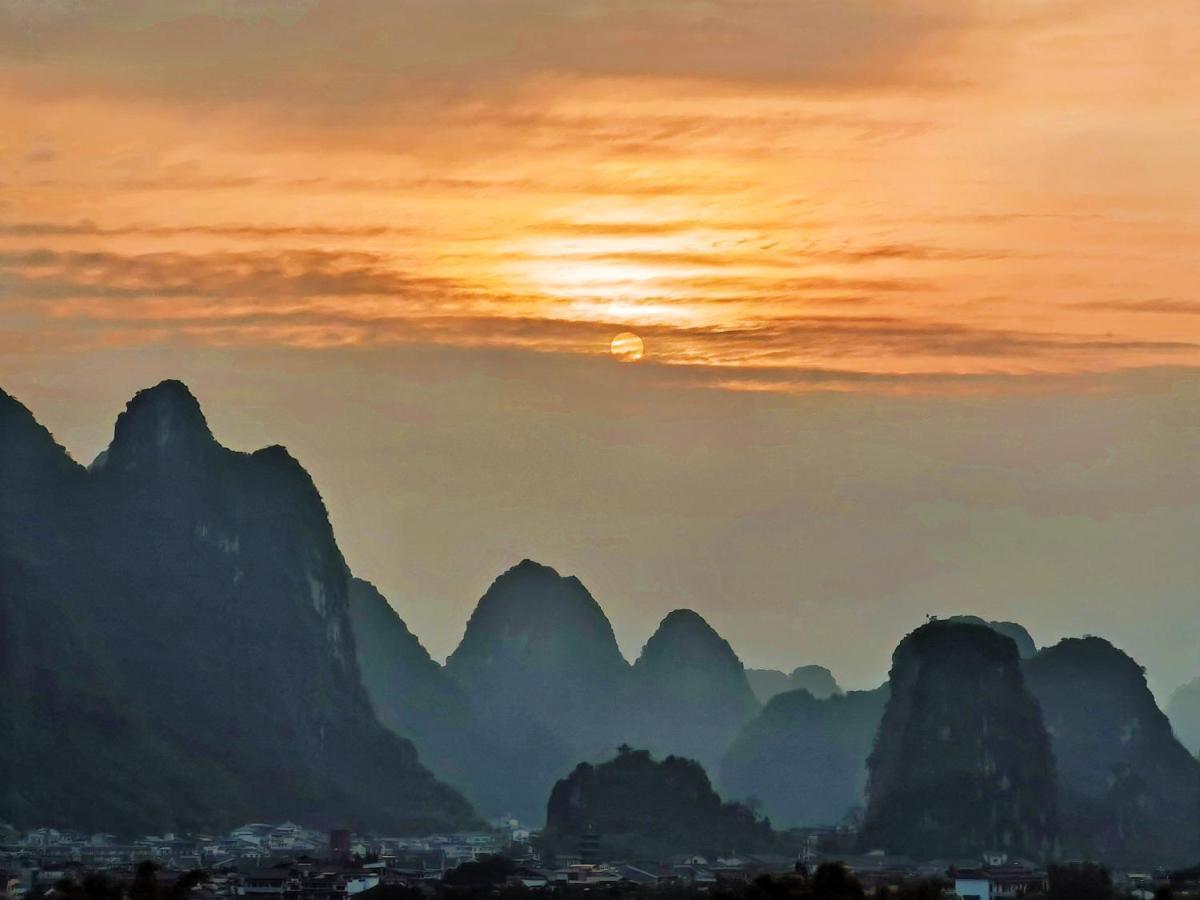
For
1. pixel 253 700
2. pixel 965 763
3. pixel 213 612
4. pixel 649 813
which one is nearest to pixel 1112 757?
pixel 965 763

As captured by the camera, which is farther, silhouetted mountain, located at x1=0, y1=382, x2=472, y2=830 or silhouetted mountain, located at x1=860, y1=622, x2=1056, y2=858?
silhouetted mountain, located at x1=0, y1=382, x2=472, y2=830

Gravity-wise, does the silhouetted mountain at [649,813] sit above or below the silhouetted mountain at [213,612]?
below

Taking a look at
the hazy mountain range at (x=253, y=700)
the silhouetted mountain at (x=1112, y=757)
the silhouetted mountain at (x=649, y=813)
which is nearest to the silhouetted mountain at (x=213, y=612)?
the hazy mountain range at (x=253, y=700)

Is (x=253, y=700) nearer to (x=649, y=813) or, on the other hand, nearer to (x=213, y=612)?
(x=213, y=612)

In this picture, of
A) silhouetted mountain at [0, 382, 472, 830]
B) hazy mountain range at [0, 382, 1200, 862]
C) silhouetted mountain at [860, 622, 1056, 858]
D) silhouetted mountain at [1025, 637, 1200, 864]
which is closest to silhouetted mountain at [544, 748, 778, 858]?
hazy mountain range at [0, 382, 1200, 862]

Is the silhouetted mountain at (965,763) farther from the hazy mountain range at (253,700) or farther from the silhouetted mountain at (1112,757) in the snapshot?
the silhouetted mountain at (1112,757)

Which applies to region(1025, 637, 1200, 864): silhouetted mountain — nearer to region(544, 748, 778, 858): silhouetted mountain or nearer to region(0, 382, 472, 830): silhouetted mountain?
region(544, 748, 778, 858): silhouetted mountain
